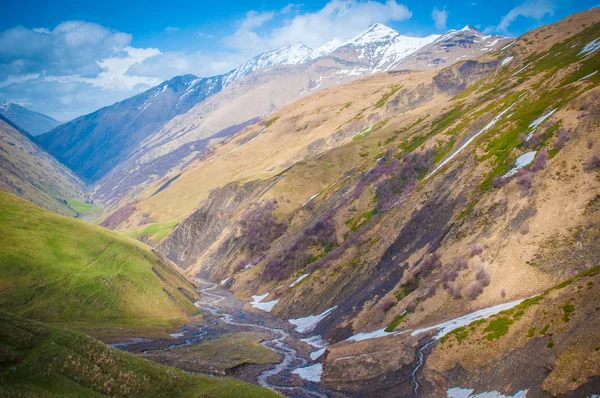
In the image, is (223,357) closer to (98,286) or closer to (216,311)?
(98,286)

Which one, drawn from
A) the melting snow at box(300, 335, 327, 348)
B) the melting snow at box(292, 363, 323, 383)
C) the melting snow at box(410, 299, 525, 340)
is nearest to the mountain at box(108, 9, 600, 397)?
the melting snow at box(410, 299, 525, 340)

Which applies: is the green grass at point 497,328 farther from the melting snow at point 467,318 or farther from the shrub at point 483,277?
the shrub at point 483,277

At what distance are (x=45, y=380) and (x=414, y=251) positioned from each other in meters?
53.4

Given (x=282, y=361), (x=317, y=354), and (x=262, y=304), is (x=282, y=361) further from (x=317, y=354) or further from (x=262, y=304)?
(x=262, y=304)

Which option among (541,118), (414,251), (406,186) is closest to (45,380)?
(414,251)

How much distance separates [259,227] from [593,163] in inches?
4046

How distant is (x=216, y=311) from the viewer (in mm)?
96688

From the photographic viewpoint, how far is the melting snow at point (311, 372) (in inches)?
2044

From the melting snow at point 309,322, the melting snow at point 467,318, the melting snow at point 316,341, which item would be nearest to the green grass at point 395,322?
the melting snow at point 467,318

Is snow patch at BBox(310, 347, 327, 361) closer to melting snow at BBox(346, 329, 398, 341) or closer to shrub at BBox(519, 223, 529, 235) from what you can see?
melting snow at BBox(346, 329, 398, 341)

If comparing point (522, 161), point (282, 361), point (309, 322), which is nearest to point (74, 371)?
point (282, 361)

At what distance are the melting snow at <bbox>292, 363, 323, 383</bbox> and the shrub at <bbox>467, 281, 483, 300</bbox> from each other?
20.9m

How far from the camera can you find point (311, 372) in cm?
5391

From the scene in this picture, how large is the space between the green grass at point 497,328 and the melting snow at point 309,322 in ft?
117
